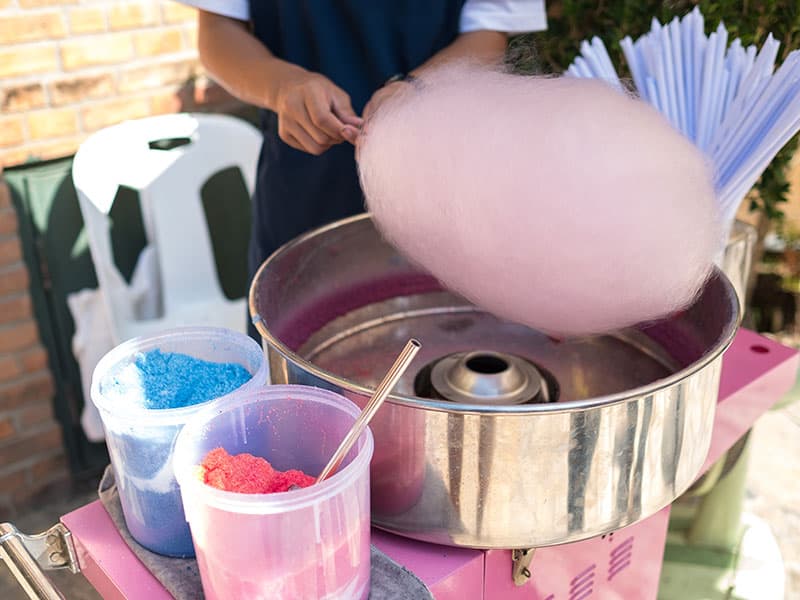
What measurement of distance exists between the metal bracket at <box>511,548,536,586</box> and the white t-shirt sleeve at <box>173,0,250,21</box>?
89 centimetres

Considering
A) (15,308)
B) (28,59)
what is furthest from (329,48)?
(15,308)

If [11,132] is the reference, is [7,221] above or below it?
below

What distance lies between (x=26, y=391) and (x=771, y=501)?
1.85 m

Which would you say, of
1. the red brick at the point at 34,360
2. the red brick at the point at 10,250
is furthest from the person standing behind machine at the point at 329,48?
the red brick at the point at 34,360

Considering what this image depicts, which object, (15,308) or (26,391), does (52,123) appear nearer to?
(15,308)

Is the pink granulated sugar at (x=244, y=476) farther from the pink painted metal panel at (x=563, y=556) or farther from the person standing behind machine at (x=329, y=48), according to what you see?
the person standing behind machine at (x=329, y=48)

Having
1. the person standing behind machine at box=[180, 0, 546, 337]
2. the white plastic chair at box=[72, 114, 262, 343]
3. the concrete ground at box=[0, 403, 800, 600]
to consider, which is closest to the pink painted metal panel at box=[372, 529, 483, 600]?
the person standing behind machine at box=[180, 0, 546, 337]

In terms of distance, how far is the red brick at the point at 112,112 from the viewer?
1.78 metres

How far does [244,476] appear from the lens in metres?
0.55

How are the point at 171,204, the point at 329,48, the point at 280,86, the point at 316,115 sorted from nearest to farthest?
the point at 316,115 → the point at 280,86 → the point at 329,48 → the point at 171,204

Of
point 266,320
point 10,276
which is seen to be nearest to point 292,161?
point 266,320

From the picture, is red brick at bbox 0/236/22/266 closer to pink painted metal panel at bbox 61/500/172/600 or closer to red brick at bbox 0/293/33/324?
red brick at bbox 0/293/33/324

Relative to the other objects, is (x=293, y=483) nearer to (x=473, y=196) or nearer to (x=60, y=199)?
(x=473, y=196)

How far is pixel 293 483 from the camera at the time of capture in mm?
561
